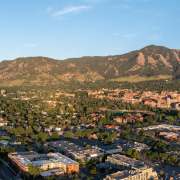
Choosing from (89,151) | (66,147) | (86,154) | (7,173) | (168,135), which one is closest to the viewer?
(7,173)

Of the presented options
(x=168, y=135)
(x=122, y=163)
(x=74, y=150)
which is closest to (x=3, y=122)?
(x=74, y=150)

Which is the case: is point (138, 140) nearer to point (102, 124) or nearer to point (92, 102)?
point (102, 124)

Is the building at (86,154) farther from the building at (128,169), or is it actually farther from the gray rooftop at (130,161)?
the gray rooftop at (130,161)

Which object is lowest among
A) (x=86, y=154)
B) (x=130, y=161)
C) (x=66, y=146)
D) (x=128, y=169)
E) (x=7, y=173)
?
(x=7, y=173)

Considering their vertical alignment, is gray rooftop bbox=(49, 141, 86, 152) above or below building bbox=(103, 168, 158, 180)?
above

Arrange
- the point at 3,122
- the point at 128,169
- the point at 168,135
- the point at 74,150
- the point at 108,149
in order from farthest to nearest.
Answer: the point at 3,122 → the point at 168,135 → the point at 108,149 → the point at 74,150 → the point at 128,169

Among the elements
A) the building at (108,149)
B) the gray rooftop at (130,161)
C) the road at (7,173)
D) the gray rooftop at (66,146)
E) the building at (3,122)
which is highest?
the building at (3,122)

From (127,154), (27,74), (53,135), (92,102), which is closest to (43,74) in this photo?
(27,74)

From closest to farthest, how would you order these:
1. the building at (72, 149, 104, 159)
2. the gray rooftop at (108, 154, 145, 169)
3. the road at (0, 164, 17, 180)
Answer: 1. the road at (0, 164, 17, 180)
2. the gray rooftop at (108, 154, 145, 169)
3. the building at (72, 149, 104, 159)

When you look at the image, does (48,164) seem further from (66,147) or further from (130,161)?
(130,161)

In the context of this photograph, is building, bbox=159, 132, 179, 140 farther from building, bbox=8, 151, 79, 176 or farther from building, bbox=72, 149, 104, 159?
building, bbox=8, 151, 79, 176

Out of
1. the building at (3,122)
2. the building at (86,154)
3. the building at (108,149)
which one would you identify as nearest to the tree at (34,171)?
the building at (86,154)

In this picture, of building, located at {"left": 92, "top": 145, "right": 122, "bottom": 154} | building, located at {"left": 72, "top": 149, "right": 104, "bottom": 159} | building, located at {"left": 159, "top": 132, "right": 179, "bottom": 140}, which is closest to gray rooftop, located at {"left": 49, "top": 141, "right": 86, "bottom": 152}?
building, located at {"left": 72, "top": 149, "right": 104, "bottom": 159}
